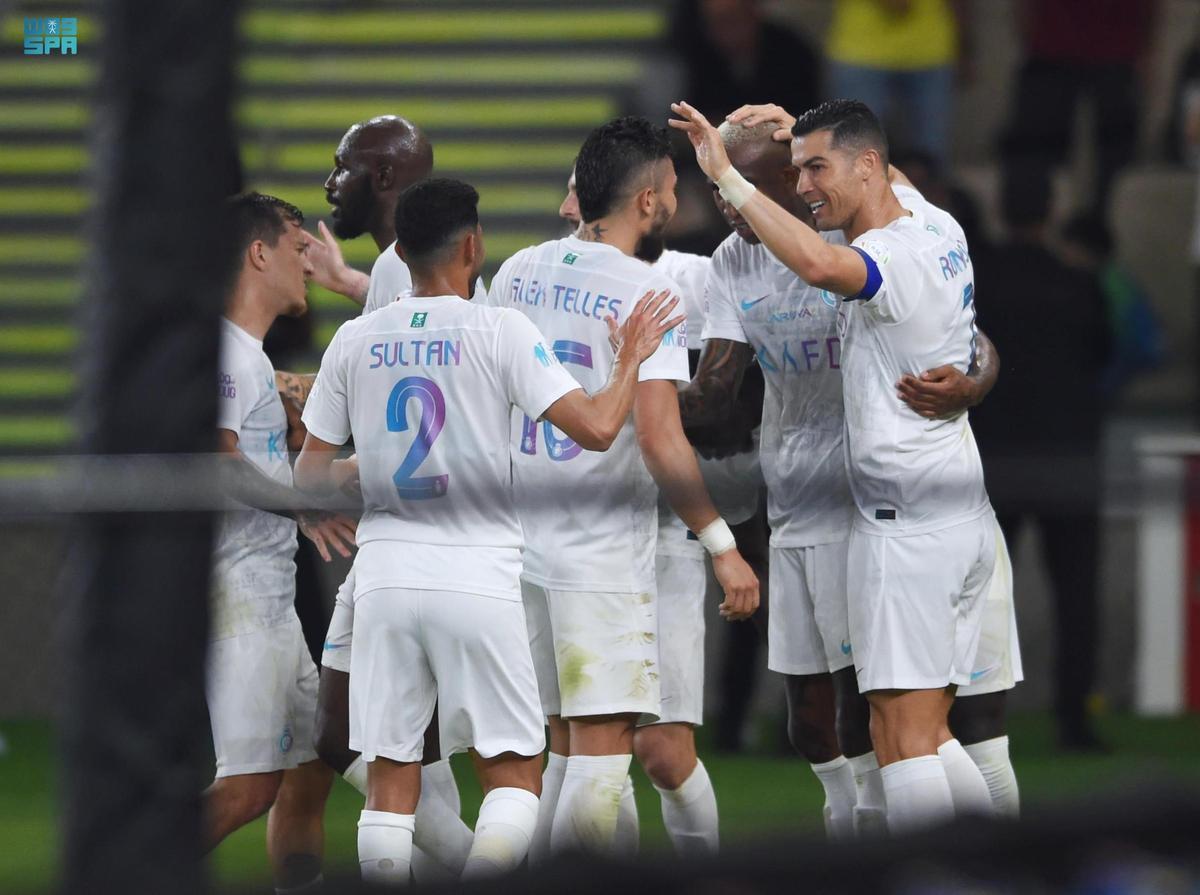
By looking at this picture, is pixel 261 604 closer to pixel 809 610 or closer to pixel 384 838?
pixel 384 838

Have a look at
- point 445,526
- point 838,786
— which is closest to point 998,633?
point 838,786

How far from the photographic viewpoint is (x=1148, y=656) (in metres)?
6.57

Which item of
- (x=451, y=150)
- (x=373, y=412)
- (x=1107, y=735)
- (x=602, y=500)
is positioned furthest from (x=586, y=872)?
(x=451, y=150)

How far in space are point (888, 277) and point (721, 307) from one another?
636 millimetres

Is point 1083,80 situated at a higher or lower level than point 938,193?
higher

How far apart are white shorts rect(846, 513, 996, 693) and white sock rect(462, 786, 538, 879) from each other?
678 millimetres

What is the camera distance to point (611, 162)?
3.61 meters

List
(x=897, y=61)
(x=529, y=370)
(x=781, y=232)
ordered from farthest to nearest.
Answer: (x=897, y=61) < (x=529, y=370) < (x=781, y=232)

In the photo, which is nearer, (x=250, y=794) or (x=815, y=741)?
(x=250, y=794)

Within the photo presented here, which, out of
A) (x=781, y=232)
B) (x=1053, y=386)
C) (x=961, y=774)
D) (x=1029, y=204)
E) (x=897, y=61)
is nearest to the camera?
(x=781, y=232)

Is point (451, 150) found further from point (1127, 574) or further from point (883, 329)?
point (883, 329)

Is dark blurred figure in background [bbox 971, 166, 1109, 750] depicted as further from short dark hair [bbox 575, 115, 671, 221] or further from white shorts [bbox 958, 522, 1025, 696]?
short dark hair [bbox 575, 115, 671, 221]

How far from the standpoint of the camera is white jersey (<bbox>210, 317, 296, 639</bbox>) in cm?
365

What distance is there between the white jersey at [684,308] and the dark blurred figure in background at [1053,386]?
3.17 ft
